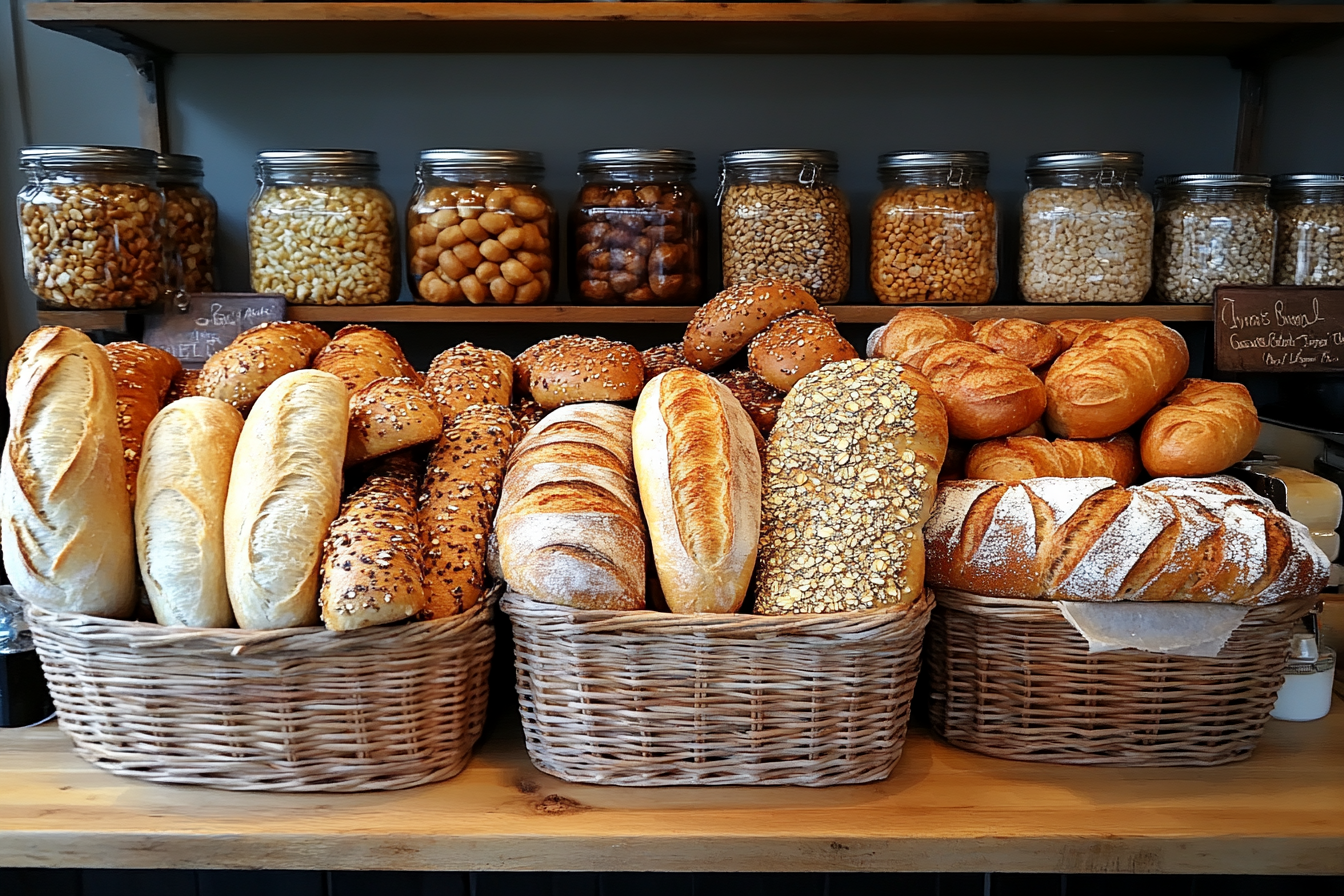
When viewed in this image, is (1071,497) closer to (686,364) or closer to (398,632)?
(686,364)

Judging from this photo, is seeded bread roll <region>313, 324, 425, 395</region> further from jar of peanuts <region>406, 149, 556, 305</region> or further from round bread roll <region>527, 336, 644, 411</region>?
jar of peanuts <region>406, 149, 556, 305</region>

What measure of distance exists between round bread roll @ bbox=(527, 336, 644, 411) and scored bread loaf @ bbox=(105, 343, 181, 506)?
46 centimetres

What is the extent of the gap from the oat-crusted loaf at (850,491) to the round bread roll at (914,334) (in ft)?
0.83

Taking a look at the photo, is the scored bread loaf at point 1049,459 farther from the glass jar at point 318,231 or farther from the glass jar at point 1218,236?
the glass jar at point 318,231

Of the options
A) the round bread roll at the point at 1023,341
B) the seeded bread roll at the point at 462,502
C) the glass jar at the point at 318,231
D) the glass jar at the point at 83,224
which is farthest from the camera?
the glass jar at the point at 318,231

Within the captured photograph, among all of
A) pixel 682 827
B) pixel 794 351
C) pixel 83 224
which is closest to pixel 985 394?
pixel 794 351

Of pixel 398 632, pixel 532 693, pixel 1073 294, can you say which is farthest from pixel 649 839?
pixel 1073 294

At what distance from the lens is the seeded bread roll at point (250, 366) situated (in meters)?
1.28

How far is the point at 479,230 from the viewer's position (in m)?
1.83

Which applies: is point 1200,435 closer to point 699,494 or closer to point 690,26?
point 699,494

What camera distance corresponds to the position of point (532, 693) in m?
1.08

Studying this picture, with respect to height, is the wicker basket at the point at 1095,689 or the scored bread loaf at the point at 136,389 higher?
the scored bread loaf at the point at 136,389

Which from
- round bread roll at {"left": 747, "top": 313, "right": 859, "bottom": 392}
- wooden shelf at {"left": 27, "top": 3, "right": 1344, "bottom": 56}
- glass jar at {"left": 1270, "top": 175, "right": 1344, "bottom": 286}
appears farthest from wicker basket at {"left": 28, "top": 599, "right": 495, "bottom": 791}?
glass jar at {"left": 1270, "top": 175, "right": 1344, "bottom": 286}

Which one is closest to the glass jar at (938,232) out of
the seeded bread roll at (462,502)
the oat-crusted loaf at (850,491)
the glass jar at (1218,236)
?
the glass jar at (1218,236)
